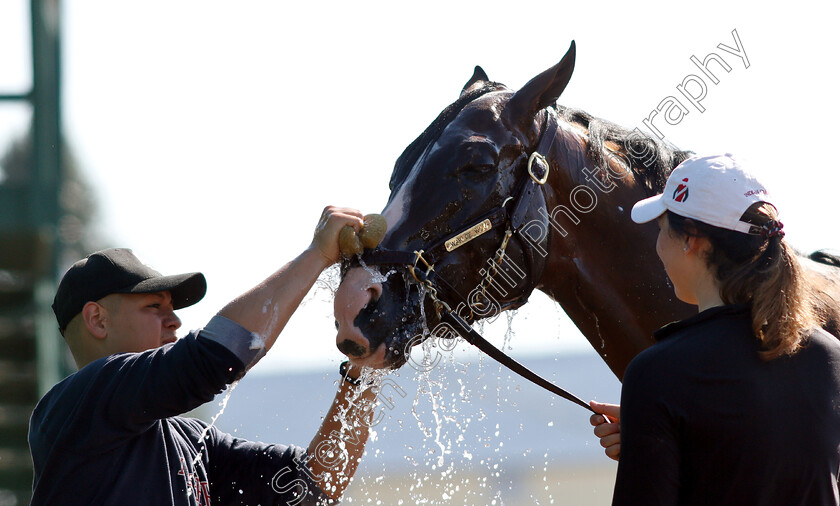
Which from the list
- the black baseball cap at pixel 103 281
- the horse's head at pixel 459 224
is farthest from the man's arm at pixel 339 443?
the black baseball cap at pixel 103 281

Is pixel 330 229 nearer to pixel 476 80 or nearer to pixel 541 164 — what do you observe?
pixel 541 164

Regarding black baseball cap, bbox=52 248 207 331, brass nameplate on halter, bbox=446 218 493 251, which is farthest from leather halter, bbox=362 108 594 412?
black baseball cap, bbox=52 248 207 331

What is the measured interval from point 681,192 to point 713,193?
8cm

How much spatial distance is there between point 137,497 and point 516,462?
17483 mm

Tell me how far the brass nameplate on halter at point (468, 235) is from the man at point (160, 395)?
1.37 ft

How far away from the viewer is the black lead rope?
2.95 m

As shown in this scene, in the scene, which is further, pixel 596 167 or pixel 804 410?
pixel 596 167

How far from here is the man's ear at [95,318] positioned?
2615 millimetres

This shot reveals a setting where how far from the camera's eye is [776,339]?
171 cm

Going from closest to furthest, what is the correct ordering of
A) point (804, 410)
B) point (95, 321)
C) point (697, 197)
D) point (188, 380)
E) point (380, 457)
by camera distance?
1. point (804, 410)
2. point (697, 197)
3. point (188, 380)
4. point (95, 321)
5. point (380, 457)

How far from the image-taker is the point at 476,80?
345 centimetres

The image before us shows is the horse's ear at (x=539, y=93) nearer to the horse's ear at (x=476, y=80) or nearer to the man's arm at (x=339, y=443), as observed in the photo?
the horse's ear at (x=476, y=80)

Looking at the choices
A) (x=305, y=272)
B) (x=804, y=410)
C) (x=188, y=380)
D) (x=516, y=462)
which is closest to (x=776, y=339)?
(x=804, y=410)

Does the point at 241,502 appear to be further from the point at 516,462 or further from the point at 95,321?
the point at 516,462
